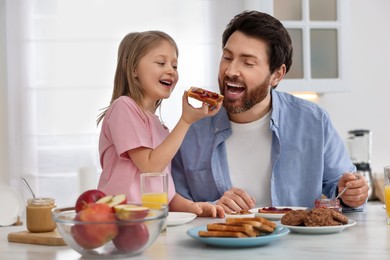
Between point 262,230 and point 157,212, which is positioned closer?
point 157,212

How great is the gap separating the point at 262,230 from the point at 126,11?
114 inches

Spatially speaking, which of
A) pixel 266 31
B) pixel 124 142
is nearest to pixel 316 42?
pixel 266 31

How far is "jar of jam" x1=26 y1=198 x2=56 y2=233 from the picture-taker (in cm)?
185

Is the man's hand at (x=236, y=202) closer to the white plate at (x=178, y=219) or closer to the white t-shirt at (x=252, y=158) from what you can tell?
the white plate at (x=178, y=219)

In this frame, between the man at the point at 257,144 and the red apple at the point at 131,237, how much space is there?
114 centimetres

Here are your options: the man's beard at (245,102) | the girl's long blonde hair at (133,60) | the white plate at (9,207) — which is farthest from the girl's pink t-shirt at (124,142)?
the white plate at (9,207)

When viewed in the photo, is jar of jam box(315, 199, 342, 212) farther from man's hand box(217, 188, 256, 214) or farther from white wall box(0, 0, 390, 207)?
white wall box(0, 0, 390, 207)

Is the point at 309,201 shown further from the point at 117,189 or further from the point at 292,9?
the point at 292,9

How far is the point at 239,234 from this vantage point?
1.59 m

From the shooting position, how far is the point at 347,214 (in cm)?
227

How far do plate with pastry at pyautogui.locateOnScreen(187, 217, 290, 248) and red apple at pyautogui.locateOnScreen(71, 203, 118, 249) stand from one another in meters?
0.26

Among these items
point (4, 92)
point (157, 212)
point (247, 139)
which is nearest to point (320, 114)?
point (247, 139)

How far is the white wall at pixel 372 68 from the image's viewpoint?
182 inches

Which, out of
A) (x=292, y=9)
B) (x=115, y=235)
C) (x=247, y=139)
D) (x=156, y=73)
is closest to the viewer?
(x=115, y=235)
